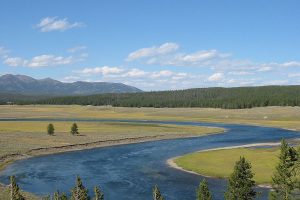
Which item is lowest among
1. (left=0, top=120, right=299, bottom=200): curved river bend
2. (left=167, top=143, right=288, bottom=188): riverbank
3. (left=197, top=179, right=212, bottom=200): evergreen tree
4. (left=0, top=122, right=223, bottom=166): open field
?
(left=0, top=120, right=299, bottom=200): curved river bend

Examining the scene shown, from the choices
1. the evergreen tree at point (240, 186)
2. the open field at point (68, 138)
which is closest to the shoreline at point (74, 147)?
the open field at point (68, 138)

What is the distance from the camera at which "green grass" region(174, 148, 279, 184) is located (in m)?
60.5

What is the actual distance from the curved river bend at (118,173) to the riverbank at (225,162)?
218 cm

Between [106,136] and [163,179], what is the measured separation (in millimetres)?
48912

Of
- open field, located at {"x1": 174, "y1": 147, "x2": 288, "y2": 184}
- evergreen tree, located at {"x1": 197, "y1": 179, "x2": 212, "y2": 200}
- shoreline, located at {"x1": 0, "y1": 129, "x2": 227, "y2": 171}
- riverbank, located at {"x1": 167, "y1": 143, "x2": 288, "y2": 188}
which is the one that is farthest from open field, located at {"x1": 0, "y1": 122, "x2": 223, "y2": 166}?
evergreen tree, located at {"x1": 197, "y1": 179, "x2": 212, "y2": 200}

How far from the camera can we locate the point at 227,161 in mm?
70250

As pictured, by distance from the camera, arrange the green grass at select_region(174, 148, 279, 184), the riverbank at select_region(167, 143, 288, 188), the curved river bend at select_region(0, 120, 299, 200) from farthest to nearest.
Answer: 1. the green grass at select_region(174, 148, 279, 184)
2. the riverbank at select_region(167, 143, 288, 188)
3. the curved river bend at select_region(0, 120, 299, 200)

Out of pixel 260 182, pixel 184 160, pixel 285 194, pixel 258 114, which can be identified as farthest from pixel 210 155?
pixel 258 114

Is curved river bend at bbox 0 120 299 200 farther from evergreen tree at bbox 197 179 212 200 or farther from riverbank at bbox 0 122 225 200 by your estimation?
evergreen tree at bbox 197 179 212 200

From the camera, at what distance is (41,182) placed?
5800cm

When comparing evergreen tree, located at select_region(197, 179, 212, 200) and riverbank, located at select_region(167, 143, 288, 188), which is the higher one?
evergreen tree, located at select_region(197, 179, 212, 200)

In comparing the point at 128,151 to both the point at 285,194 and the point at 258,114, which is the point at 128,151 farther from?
the point at 258,114

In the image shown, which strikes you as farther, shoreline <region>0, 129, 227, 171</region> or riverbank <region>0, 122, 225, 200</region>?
riverbank <region>0, 122, 225, 200</region>

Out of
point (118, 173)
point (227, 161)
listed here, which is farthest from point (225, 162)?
point (118, 173)
